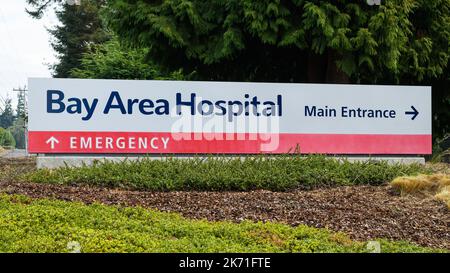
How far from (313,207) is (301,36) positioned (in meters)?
5.83

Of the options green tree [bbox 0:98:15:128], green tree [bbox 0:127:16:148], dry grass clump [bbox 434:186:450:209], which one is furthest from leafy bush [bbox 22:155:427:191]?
green tree [bbox 0:98:15:128]

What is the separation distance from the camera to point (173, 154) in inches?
464

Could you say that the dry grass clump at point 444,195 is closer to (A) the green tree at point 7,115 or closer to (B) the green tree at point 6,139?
(B) the green tree at point 6,139

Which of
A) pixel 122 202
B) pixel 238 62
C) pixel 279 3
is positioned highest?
pixel 279 3

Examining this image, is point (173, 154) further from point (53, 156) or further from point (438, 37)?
point (438, 37)

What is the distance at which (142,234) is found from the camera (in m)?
5.89

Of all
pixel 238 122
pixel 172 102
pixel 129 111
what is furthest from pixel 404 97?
pixel 129 111

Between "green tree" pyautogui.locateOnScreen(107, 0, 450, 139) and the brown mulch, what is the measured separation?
4.15 metres

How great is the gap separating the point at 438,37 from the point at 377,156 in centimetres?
364

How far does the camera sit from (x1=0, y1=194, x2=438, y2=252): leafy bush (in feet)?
17.5

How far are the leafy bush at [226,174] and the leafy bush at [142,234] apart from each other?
2499 mm

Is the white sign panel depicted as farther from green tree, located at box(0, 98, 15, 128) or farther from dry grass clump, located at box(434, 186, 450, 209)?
green tree, located at box(0, 98, 15, 128)

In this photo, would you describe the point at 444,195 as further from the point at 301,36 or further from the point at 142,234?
the point at 301,36

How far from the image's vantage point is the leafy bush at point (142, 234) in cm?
532
